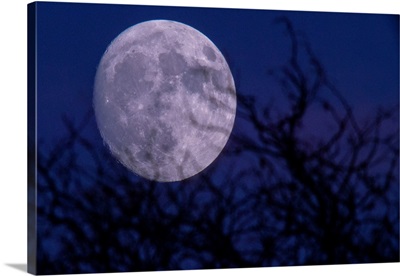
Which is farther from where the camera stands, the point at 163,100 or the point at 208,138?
the point at 208,138

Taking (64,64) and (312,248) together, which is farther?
(312,248)

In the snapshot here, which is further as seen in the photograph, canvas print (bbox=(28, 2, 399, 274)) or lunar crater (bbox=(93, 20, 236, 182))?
lunar crater (bbox=(93, 20, 236, 182))

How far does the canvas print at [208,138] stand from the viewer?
39.5ft

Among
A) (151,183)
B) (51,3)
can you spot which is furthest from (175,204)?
(51,3)

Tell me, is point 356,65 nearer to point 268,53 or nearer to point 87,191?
point 268,53

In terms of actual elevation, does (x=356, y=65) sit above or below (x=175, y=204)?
above

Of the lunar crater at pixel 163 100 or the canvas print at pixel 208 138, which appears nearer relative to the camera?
the canvas print at pixel 208 138

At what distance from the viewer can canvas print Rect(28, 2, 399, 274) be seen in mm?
12039

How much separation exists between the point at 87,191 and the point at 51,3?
1.68 meters

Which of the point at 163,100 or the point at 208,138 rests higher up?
the point at 163,100

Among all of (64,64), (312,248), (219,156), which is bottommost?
(312,248)

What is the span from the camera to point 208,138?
12484 millimetres

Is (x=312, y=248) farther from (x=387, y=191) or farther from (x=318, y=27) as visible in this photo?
(x=318, y=27)

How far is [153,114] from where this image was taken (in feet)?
40.1
